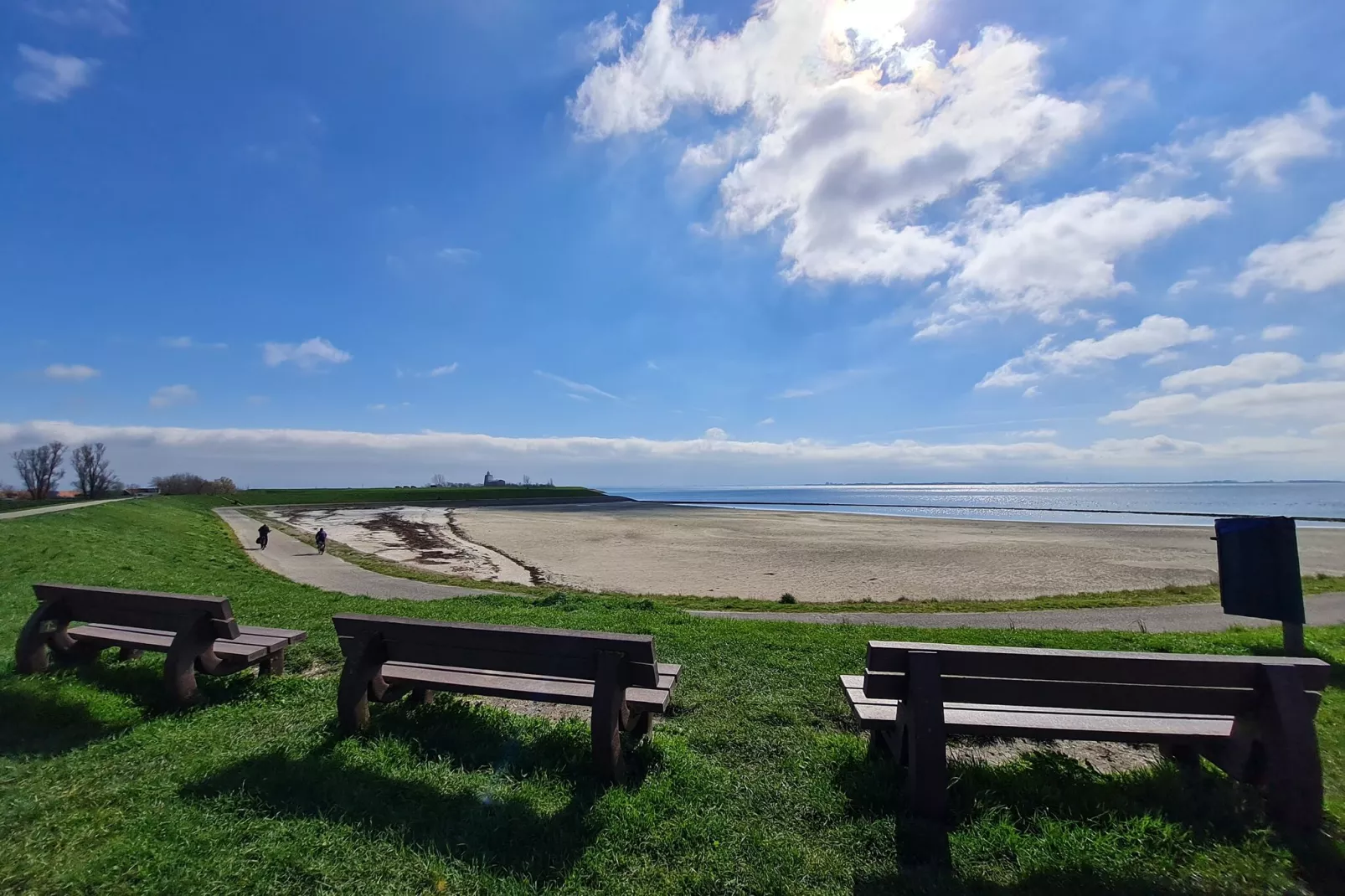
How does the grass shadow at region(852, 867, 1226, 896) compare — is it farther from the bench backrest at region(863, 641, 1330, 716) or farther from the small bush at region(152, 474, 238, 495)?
the small bush at region(152, 474, 238, 495)

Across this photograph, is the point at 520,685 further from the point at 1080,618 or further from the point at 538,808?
the point at 1080,618

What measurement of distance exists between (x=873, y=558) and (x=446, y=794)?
2036 centimetres

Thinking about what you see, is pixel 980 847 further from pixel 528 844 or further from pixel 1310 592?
pixel 1310 592

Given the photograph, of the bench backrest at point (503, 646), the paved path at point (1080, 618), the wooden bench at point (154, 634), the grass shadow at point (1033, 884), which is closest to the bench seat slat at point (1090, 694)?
the grass shadow at point (1033, 884)

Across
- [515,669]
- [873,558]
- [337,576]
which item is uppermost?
[515,669]

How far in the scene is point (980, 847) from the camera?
257 centimetres

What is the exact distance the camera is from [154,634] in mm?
4777

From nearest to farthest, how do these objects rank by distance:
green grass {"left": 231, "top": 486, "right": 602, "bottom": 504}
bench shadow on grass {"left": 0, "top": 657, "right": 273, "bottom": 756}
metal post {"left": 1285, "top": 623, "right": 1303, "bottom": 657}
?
bench shadow on grass {"left": 0, "top": 657, "right": 273, "bottom": 756} → metal post {"left": 1285, "top": 623, "right": 1303, "bottom": 657} → green grass {"left": 231, "top": 486, "right": 602, "bottom": 504}

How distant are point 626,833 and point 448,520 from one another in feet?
138

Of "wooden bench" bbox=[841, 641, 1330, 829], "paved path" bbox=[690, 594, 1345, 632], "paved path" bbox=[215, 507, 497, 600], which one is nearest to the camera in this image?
"wooden bench" bbox=[841, 641, 1330, 829]

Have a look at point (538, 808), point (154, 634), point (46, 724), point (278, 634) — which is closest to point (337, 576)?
point (154, 634)

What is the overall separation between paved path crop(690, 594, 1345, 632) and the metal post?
284cm

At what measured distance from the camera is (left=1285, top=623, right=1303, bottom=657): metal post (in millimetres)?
5516

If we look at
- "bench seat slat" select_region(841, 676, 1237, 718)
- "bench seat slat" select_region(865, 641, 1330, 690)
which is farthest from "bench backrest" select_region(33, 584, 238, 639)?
"bench seat slat" select_region(865, 641, 1330, 690)
